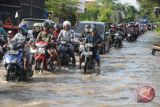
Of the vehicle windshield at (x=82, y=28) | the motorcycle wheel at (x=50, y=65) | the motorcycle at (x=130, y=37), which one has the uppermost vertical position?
the vehicle windshield at (x=82, y=28)

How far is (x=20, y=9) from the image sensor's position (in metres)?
41.9

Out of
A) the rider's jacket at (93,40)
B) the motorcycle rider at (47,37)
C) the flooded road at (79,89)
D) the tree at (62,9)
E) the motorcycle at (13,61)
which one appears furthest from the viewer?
the tree at (62,9)

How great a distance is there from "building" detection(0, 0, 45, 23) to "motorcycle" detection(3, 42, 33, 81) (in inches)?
954

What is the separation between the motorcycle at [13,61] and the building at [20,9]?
79.5ft

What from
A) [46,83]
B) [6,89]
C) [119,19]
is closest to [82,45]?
[46,83]

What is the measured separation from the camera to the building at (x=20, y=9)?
38.2 metres

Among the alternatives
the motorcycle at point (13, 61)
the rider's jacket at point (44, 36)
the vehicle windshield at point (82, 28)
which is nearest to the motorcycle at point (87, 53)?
the rider's jacket at point (44, 36)

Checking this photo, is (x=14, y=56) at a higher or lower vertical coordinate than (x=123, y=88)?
higher

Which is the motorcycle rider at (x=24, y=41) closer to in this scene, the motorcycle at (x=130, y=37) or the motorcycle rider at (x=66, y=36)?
the motorcycle rider at (x=66, y=36)

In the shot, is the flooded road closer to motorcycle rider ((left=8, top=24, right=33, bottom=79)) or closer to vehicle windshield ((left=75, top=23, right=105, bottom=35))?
motorcycle rider ((left=8, top=24, right=33, bottom=79))

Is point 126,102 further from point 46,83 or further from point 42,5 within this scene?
point 42,5

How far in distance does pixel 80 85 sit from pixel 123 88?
1.14 meters

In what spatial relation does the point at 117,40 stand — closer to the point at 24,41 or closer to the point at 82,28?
the point at 82,28

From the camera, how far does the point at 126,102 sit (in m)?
10.4
